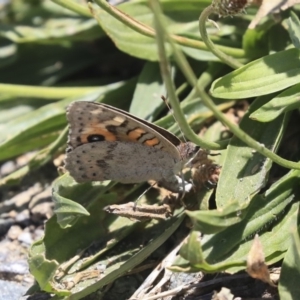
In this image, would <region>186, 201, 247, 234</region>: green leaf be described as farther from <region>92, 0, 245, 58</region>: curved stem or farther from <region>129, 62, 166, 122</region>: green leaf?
<region>129, 62, 166, 122</region>: green leaf

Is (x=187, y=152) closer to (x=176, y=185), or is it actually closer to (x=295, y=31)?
(x=176, y=185)

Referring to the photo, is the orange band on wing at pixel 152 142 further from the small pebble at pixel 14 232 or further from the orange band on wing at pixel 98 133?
the small pebble at pixel 14 232

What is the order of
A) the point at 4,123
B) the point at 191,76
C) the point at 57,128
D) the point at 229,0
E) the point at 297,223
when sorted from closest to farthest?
the point at 191,76, the point at 229,0, the point at 297,223, the point at 57,128, the point at 4,123

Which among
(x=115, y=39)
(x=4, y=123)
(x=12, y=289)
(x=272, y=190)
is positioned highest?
(x=115, y=39)

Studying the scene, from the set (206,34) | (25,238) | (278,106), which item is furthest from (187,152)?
(25,238)

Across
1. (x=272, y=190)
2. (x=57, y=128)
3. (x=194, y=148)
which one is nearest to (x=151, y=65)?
(x=57, y=128)

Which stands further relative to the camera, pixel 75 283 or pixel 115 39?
pixel 115 39

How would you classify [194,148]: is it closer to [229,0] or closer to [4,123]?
[229,0]
